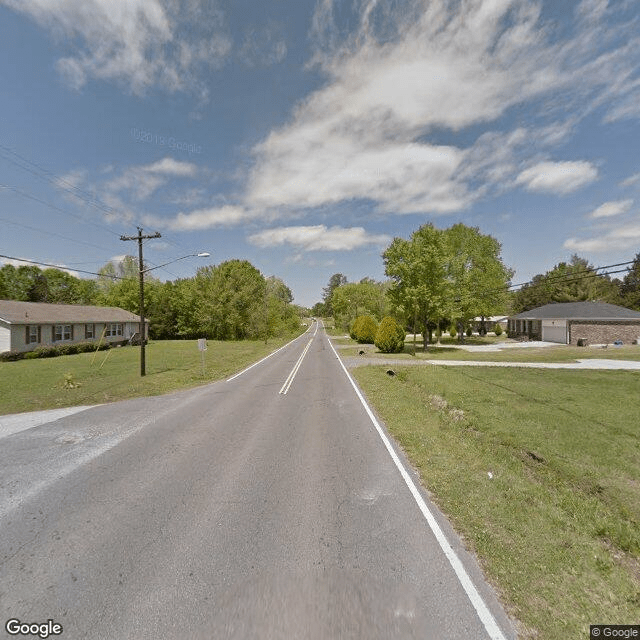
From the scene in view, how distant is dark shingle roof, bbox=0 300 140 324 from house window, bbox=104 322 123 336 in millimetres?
713

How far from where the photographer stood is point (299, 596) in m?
3.57

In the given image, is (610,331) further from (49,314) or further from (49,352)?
(49,314)

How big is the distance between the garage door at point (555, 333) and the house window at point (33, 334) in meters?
54.9

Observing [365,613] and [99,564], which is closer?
[365,613]

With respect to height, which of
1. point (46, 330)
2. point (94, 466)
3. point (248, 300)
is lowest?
point (94, 466)

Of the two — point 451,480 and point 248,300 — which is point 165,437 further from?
point 248,300

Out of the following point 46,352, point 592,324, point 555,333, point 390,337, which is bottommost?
point 46,352

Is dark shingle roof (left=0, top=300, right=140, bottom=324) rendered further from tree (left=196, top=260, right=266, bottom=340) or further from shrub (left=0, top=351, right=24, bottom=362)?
tree (left=196, top=260, right=266, bottom=340)

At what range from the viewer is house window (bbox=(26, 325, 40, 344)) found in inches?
1129

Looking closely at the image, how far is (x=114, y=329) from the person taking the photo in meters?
41.2

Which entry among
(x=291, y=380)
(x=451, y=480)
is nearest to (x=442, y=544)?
(x=451, y=480)

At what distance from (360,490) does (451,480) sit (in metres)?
1.79

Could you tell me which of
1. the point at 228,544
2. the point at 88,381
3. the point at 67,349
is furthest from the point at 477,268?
the point at 67,349

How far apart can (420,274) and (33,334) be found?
119 feet
